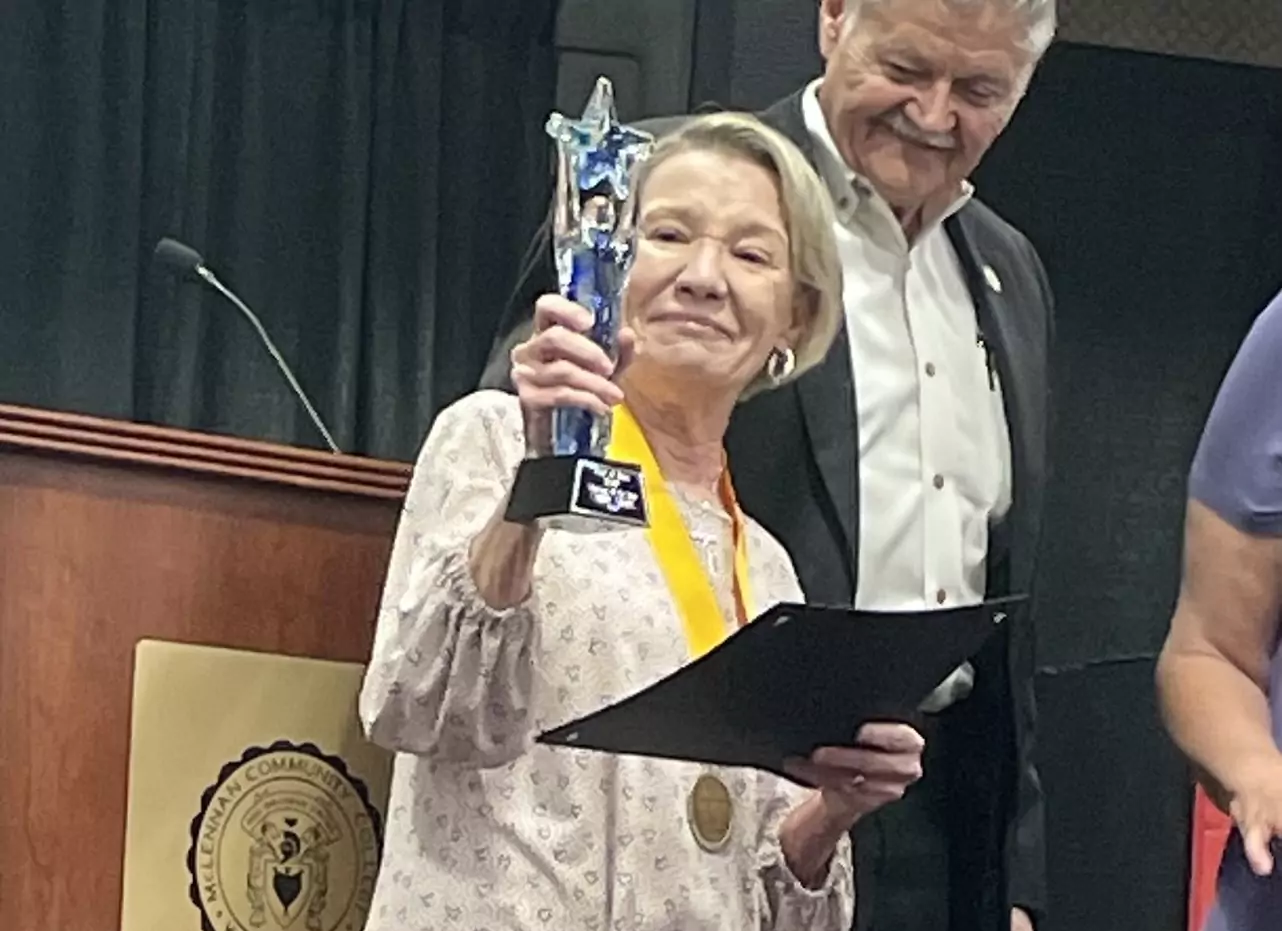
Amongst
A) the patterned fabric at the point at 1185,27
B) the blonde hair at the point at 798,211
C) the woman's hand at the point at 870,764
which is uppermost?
the patterned fabric at the point at 1185,27

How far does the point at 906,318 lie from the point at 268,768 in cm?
67

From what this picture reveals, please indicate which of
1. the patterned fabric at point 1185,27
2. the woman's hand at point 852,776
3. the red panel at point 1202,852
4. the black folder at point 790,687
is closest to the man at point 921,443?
the woman's hand at point 852,776

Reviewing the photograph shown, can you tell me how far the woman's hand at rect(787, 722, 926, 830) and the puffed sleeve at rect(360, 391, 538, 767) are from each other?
7.8 inches

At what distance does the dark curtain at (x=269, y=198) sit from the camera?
402 cm

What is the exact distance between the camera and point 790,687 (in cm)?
142

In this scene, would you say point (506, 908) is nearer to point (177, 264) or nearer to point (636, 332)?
point (636, 332)

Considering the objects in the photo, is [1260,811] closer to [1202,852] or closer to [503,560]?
[503,560]

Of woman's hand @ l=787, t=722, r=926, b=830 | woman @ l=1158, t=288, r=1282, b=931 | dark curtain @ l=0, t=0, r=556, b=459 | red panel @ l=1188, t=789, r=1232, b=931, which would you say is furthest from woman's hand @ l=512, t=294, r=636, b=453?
dark curtain @ l=0, t=0, r=556, b=459

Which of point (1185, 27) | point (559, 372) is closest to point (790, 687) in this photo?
point (559, 372)

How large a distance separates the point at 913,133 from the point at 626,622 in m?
0.58

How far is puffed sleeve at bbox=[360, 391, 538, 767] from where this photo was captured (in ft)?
4.67

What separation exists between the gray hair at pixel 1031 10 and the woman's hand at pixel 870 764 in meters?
0.65

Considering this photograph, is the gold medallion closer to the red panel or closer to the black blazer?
the black blazer

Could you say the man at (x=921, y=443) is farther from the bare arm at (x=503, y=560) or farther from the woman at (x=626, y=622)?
the bare arm at (x=503, y=560)
